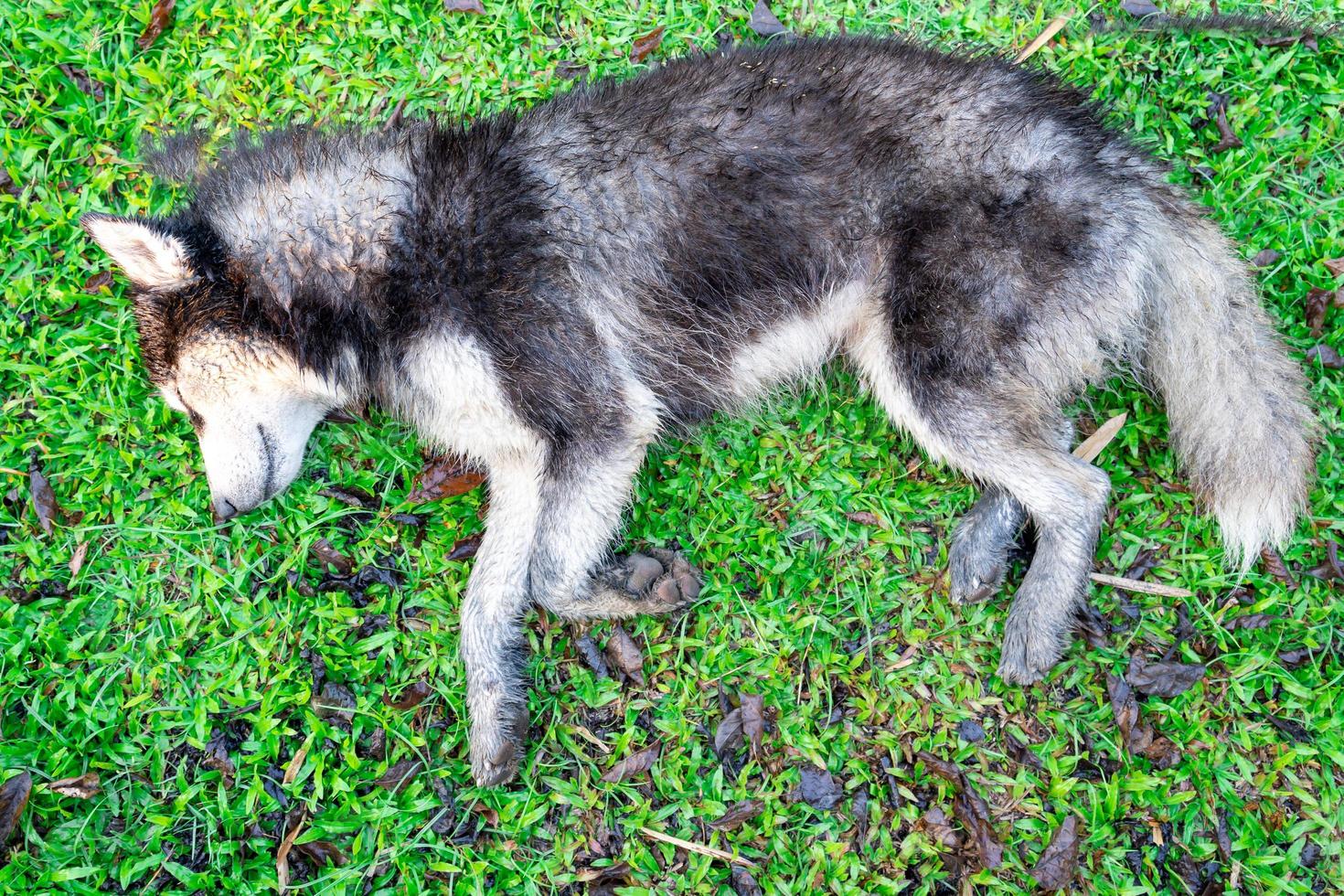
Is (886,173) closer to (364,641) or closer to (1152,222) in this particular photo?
(1152,222)

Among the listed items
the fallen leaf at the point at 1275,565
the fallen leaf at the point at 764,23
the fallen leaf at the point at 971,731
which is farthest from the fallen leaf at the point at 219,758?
the fallen leaf at the point at 1275,565

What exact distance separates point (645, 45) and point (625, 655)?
3018mm

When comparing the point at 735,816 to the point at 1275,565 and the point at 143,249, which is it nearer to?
the point at 1275,565

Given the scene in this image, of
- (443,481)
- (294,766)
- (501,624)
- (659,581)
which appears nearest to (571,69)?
(443,481)

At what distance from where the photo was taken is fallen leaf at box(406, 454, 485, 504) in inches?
157

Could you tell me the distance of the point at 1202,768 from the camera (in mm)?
3611

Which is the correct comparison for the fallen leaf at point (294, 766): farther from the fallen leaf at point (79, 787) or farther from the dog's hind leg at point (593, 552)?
the dog's hind leg at point (593, 552)

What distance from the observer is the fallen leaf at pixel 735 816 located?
357 cm

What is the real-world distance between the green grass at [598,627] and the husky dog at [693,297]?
0.26 m

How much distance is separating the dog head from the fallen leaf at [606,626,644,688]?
156cm

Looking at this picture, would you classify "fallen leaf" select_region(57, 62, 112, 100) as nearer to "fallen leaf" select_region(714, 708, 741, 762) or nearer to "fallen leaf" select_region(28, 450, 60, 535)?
"fallen leaf" select_region(28, 450, 60, 535)

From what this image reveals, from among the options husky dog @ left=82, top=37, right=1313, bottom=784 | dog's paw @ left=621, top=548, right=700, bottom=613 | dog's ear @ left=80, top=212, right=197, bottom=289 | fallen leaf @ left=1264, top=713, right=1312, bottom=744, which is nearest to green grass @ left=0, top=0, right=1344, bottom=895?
fallen leaf @ left=1264, top=713, right=1312, bottom=744

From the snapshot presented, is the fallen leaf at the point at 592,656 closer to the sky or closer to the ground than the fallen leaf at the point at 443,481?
closer to the ground

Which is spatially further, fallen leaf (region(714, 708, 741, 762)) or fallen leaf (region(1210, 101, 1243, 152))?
fallen leaf (region(1210, 101, 1243, 152))
